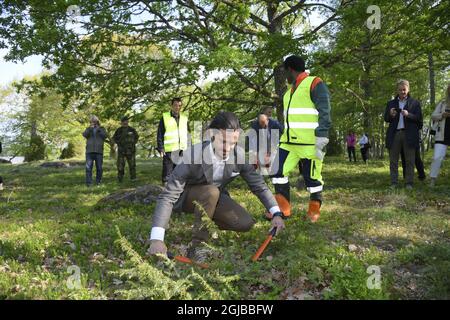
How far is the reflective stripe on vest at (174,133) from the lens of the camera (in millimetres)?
10836

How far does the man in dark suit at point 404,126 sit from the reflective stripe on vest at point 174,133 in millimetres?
5236

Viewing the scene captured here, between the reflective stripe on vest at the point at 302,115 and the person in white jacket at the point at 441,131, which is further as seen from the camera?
the person in white jacket at the point at 441,131

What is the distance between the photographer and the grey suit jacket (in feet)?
14.3

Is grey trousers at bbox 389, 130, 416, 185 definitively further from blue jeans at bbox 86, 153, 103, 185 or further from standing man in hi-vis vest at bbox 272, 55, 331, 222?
blue jeans at bbox 86, 153, 103, 185

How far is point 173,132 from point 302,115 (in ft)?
17.7

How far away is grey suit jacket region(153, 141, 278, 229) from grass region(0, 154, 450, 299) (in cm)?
68

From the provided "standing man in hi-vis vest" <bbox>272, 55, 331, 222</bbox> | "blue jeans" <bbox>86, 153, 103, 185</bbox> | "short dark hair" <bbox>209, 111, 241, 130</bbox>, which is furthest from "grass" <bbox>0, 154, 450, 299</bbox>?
"blue jeans" <bbox>86, 153, 103, 185</bbox>

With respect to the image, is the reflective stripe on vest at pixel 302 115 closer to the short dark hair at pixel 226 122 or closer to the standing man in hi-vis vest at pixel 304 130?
the standing man in hi-vis vest at pixel 304 130

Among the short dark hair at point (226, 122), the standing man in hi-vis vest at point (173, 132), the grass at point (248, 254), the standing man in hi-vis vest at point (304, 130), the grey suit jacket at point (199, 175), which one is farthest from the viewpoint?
the standing man in hi-vis vest at point (173, 132)

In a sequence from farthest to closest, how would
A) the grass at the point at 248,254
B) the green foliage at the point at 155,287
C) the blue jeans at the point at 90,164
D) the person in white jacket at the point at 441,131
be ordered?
the blue jeans at the point at 90,164
the person in white jacket at the point at 441,131
the grass at the point at 248,254
the green foliage at the point at 155,287

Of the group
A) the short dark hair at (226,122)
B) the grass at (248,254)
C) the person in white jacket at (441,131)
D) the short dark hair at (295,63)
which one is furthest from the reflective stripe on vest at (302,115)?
the person in white jacket at (441,131)

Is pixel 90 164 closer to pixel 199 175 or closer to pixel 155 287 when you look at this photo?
pixel 199 175
